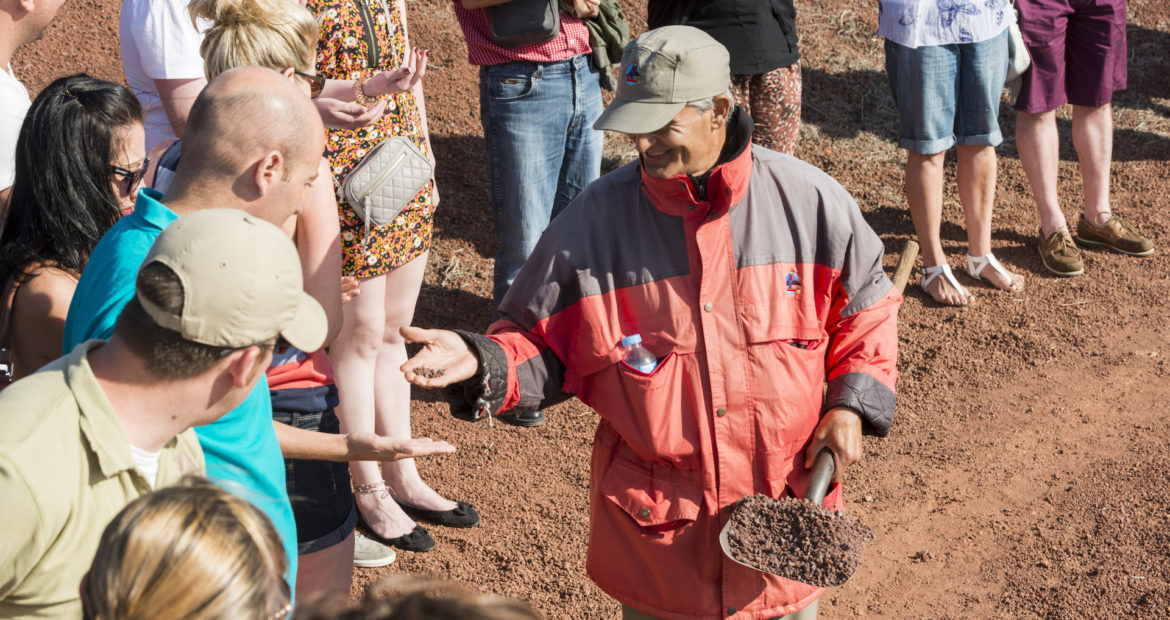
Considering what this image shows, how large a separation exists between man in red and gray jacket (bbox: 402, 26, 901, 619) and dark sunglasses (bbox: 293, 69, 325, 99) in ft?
3.49

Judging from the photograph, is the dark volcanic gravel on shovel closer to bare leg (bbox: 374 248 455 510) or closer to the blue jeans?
bare leg (bbox: 374 248 455 510)

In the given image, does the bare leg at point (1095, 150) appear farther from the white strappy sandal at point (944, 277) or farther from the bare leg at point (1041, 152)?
the white strappy sandal at point (944, 277)

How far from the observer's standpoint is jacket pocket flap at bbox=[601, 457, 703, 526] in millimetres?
2887

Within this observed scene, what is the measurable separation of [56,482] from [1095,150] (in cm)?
655

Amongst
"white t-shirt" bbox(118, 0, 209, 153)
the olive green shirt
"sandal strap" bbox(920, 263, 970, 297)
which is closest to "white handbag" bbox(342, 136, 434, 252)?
"white t-shirt" bbox(118, 0, 209, 153)

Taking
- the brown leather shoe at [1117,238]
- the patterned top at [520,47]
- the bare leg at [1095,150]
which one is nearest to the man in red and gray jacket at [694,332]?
the patterned top at [520,47]

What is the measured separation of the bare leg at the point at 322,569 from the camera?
130 inches

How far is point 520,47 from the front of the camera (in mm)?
5094

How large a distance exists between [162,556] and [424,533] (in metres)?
3.05

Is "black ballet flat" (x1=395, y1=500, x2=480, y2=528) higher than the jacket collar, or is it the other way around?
the jacket collar

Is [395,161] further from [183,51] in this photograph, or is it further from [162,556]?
[162,556]

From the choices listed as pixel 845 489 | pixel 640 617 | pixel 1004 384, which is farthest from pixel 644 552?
pixel 1004 384

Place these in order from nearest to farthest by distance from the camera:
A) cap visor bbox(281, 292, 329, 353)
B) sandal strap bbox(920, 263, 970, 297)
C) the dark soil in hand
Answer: cap visor bbox(281, 292, 329, 353) → the dark soil in hand → sandal strap bbox(920, 263, 970, 297)

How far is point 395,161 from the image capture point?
158 inches
